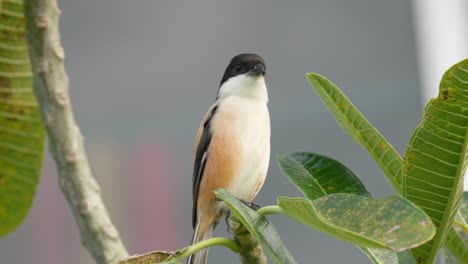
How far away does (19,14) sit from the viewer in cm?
163

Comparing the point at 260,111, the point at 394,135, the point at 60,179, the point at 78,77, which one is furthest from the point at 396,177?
the point at 78,77

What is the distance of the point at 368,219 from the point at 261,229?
0.23 m

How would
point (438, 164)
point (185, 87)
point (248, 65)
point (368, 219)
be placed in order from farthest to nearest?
point (185, 87), point (248, 65), point (438, 164), point (368, 219)

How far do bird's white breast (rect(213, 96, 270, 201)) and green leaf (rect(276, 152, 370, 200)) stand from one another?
97 centimetres

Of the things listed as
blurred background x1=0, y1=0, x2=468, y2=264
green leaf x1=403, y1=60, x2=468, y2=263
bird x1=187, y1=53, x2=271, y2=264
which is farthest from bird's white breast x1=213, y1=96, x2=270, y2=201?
blurred background x1=0, y1=0, x2=468, y2=264

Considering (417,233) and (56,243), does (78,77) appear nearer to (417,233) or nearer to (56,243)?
(56,243)

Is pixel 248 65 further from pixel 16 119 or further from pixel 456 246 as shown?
pixel 456 246

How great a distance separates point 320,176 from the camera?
149 centimetres

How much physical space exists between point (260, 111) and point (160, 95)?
8.74 feet

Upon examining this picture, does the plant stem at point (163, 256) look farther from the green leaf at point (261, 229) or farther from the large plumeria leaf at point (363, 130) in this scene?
the large plumeria leaf at point (363, 130)

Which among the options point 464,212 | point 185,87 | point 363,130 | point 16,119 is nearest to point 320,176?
point 363,130

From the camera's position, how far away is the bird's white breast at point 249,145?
8.20 feet

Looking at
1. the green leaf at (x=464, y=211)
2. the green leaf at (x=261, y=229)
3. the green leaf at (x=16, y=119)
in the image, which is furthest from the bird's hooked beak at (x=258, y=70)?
the green leaf at (x=261, y=229)

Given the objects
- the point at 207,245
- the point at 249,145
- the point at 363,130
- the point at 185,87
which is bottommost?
the point at 185,87
